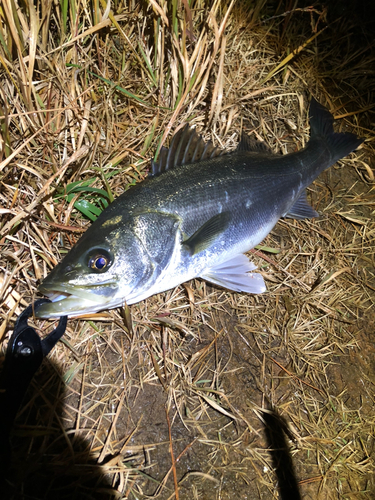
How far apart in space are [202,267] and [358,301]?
1.69 metres

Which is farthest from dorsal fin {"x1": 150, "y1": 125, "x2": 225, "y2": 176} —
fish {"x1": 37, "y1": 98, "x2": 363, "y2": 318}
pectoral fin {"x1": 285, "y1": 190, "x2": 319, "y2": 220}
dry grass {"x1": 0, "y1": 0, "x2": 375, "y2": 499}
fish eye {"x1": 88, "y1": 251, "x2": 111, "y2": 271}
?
pectoral fin {"x1": 285, "y1": 190, "x2": 319, "y2": 220}

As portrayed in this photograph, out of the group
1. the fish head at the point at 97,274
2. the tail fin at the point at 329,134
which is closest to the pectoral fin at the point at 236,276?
the fish head at the point at 97,274

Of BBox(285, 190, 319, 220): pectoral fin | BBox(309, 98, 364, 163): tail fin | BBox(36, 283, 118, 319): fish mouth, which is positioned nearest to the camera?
BBox(36, 283, 118, 319): fish mouth

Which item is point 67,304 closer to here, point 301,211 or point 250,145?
point 250,145

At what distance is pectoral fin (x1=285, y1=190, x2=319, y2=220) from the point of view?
288 centimetres

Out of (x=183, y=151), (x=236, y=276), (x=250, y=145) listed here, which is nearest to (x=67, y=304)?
(x=236, y=276)

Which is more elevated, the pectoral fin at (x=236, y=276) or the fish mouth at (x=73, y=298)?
the fish mouth at (x=73, y=298)

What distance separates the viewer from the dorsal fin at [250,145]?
2760 millimetres

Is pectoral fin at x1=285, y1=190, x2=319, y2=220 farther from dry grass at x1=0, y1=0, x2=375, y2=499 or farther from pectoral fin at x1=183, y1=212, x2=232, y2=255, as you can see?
pectoral fin at x1=183, y1=212, x2=232, y2=255

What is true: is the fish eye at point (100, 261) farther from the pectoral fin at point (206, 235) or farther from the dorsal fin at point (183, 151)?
the dorsal fin at point (183, 151)

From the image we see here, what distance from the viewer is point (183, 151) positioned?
2473 millimetres

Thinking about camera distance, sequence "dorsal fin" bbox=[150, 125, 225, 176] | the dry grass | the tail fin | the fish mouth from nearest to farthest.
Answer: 1. the fish mouth
2. the dry grass
3. "dorsal fin" bbox=[150, 125, 225, 176]
4. the tail fin

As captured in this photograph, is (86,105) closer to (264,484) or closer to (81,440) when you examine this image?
(81,440)

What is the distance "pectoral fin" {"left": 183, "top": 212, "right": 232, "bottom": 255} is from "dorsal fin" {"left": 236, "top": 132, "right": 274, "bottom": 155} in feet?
2.72
